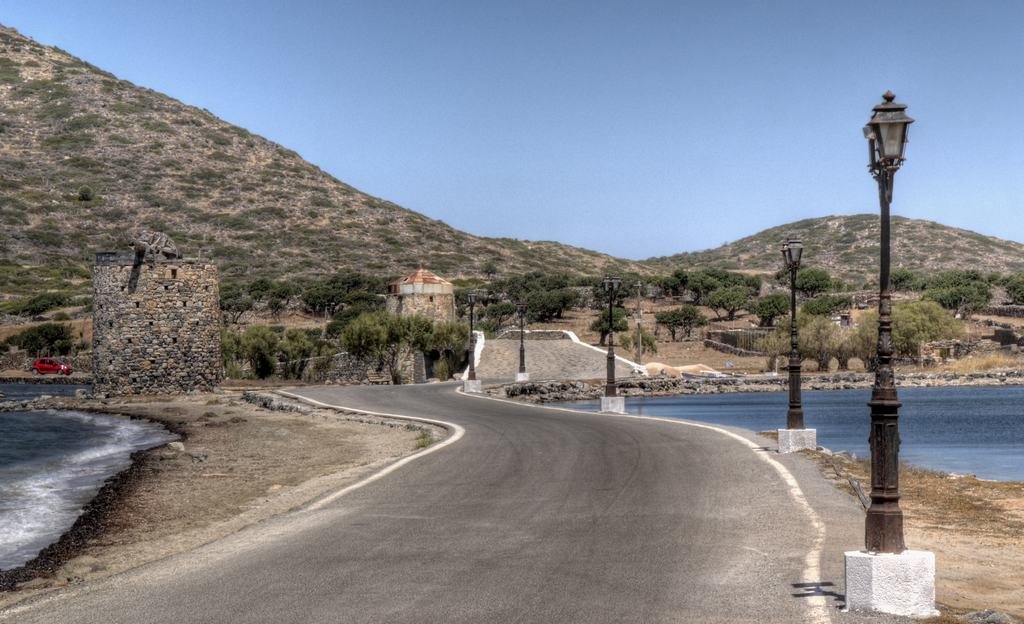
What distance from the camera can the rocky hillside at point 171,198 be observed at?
121625 millimetres

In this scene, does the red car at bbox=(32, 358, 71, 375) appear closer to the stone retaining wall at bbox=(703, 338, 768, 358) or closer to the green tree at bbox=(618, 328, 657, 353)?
the green tree at bbox=(618, 328, 657, 353)

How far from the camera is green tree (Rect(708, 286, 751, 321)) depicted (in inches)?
4250

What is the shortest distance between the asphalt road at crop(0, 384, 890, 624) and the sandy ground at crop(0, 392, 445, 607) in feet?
4.45

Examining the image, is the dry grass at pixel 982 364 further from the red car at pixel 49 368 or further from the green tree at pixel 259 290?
the red car at pixel 49 368

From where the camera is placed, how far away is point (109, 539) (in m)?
15.8

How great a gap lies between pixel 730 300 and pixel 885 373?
330ft

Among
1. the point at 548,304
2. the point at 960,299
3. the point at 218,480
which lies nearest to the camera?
the point at 218,480

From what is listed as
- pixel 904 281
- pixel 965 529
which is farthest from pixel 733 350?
pixel 965 529

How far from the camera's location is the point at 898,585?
8969 millimetres

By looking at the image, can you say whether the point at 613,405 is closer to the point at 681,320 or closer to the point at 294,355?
the point at 294,355

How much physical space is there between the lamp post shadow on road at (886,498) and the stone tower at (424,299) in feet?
192

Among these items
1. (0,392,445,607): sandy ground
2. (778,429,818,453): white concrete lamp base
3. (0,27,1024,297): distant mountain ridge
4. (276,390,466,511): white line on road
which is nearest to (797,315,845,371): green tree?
(276,390,466,511): white line on road

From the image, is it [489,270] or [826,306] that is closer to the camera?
[826,306]

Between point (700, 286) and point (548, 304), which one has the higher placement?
point (700, 286)
